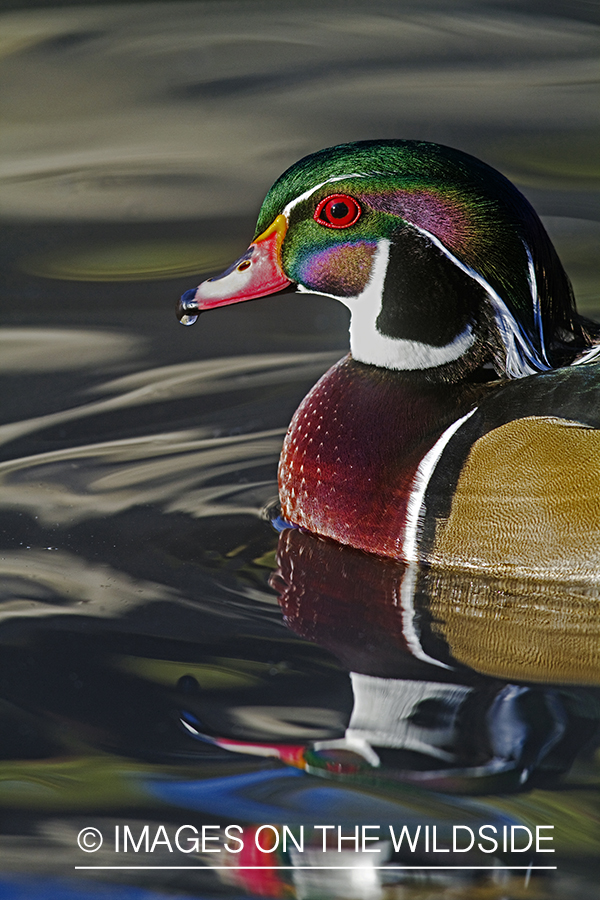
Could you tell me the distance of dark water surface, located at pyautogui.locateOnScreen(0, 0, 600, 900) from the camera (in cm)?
318

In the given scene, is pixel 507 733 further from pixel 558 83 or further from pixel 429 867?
pixel 558 83

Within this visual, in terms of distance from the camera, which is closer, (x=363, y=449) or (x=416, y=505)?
(x=416, y=505)

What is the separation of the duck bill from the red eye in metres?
0.17

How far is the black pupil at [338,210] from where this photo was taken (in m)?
4.32

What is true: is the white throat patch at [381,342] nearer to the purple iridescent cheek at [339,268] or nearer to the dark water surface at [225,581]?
the purple iridescent cheek at [339,268]

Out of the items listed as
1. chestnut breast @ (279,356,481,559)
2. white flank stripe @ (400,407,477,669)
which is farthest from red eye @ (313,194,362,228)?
white flank stripe @ (400,407,477,669)

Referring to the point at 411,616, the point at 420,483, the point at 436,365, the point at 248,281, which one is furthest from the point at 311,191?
the point at 411,616

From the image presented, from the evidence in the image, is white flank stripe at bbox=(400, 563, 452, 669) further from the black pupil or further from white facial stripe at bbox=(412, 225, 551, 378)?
the black pupil

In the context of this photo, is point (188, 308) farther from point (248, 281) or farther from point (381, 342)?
point (381, 342)

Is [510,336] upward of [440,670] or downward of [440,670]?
upward

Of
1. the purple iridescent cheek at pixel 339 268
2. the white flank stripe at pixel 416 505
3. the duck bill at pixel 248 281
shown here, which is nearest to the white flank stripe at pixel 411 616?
the white flank stripe at pixel 416 505

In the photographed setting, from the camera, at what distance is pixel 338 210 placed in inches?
171

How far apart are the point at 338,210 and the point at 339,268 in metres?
0.20

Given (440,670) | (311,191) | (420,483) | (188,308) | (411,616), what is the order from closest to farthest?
(440,670) < (411,616) < (420,483) < (311,191) < (188,308)
